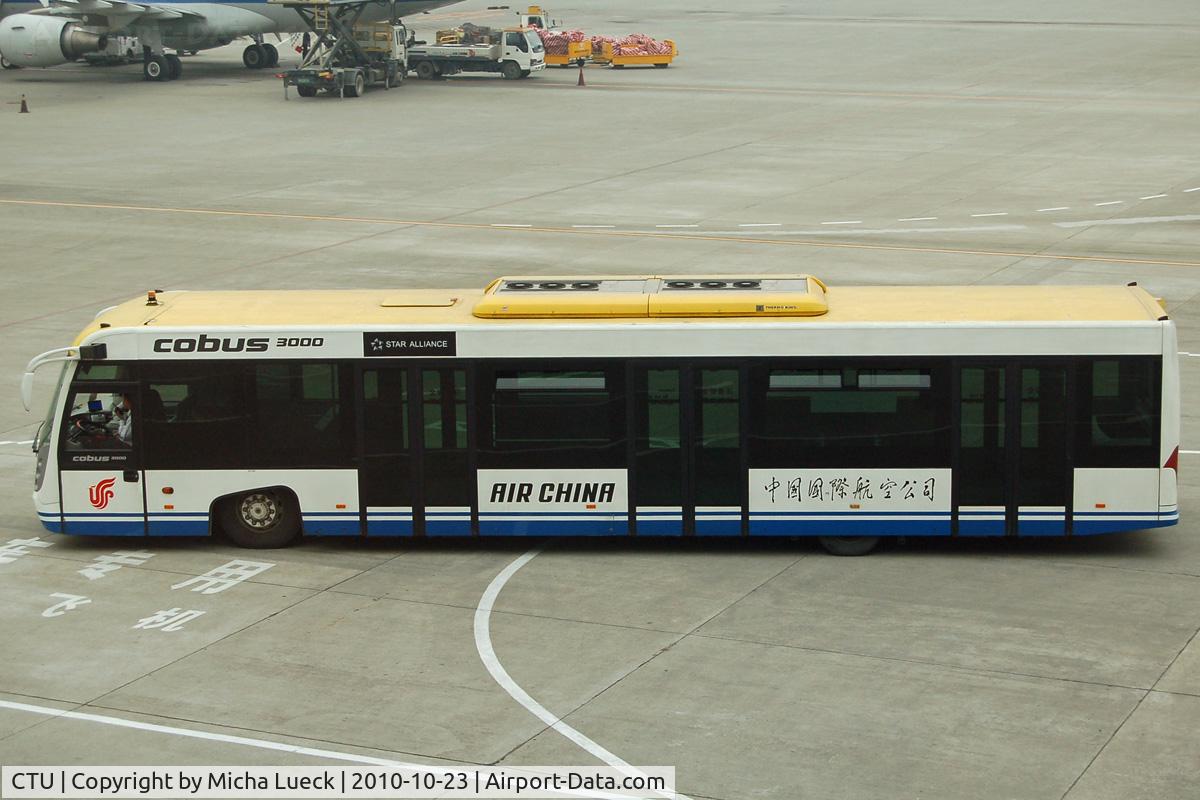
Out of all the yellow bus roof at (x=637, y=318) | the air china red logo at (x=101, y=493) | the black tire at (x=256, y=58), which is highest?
the black tire at (x=256, y=58)

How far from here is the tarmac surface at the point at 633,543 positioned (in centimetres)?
1370

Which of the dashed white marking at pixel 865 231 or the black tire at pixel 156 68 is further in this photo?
the black tire at pixel 156 68

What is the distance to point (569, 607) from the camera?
55.9 ft

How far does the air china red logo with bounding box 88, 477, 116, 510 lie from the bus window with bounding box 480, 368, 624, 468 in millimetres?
4589

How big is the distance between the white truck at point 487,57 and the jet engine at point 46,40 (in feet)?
52.1

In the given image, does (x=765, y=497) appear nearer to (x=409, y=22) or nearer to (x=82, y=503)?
(x=82, y=503)

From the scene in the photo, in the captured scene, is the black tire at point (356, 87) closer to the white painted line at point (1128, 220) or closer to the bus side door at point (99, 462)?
the white painted line at point (1128, 220)

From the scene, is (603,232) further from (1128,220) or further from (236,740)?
(236,740)

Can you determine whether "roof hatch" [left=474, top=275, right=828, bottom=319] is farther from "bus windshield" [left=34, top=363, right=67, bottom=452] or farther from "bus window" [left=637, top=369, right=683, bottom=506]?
"bus windshield" [left=34, top=363, right=67, bottom=452]

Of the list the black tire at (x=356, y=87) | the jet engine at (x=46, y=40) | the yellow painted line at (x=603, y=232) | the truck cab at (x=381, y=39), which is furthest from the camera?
the jet engine at (x=46, y=40)

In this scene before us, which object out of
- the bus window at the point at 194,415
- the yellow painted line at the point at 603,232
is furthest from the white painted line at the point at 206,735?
the yellow painted line at the point at 603,232

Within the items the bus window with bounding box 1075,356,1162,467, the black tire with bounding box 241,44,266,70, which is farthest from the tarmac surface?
the black tire with bounding box 241,44,266,70

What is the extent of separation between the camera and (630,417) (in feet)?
61.1
